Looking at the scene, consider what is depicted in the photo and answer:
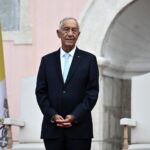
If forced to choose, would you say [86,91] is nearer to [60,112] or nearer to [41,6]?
[60,112]

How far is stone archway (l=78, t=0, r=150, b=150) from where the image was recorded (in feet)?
17.3

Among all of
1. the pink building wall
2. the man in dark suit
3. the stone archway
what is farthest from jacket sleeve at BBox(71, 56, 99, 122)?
the pink building wall

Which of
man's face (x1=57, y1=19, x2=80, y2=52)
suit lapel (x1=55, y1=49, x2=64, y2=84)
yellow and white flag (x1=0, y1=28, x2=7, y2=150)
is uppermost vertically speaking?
man's face (x1=57, y1=19, x2=80, y2=52)

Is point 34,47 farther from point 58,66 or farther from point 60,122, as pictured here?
point 60,122

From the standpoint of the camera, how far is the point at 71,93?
303 cm

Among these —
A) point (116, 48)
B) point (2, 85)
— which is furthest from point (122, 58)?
point (2, 85)

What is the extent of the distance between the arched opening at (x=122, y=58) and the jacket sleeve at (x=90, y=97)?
222 centimetres

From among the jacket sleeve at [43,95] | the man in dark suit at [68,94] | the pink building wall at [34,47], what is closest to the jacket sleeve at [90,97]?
the man in dark suit at [68,94]

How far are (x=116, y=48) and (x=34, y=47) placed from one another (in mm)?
664

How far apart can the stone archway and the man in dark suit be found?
2.17m

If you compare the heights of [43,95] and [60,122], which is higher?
[43,95]

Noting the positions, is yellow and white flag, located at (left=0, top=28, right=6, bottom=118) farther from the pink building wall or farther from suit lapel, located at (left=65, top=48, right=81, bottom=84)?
suit lapel, located at (left=65, top=48, right=81, bottom=84)

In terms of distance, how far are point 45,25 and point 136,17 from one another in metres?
0.74

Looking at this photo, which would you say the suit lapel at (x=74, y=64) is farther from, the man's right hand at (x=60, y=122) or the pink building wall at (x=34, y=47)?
the pink building wall at (x=34, y=47)
